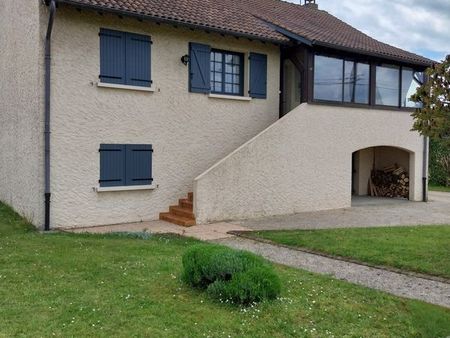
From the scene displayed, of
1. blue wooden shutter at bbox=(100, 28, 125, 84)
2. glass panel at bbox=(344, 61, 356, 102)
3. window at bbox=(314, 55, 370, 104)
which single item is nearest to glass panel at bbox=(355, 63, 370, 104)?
window at bbox=(314, 55, 370, 104)

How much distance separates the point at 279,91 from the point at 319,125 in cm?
153

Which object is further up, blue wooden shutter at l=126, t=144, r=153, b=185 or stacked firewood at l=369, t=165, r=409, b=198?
blue wooden shutter at l=126, t=144, r=153, b=185

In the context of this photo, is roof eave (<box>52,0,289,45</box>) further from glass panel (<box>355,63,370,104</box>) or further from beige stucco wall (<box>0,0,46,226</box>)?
glass panel (<box>355,63,370,104</box>)

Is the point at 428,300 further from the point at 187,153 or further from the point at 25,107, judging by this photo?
the point at 25,107

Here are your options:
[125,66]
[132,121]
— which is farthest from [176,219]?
[125,66]

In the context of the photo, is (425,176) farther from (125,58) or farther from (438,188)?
(125,58)

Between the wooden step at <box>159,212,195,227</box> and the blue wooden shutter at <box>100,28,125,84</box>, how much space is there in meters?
3.35

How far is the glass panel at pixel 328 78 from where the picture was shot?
47.1 ft

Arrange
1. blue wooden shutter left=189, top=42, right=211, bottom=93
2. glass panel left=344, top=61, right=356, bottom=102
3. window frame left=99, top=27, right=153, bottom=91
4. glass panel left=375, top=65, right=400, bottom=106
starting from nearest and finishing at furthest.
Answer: window frame left=99, top=27, right=153, bottom=91, blue wooden shutter left=189, top=42, right=211, bottom=93, glass panel left=344, top=61, right=356, bottom=102, glass panel left=375, top=65, right=400, bottom=106

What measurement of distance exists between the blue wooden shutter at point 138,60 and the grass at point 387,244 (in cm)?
458

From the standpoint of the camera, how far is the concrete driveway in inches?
466

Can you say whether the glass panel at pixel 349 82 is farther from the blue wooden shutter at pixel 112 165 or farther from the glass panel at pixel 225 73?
the blue wooden shutter at pixel 112 165

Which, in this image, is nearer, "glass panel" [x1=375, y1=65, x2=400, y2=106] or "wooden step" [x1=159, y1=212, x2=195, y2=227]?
"wooden step" [x1=159, y1=212, x2=195, y2=227]

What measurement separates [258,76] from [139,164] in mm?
4431
